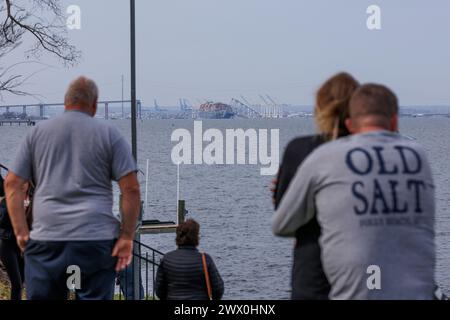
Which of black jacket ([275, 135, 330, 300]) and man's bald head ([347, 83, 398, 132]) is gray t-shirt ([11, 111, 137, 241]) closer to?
black jacket ([275, 135, 330, 300])

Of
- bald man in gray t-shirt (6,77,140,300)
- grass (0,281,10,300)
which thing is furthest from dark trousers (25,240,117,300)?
grass (0,281,10,300)

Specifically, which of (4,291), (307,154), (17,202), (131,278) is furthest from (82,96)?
(131,278)

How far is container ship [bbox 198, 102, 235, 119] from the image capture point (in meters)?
114

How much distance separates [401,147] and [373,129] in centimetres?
15

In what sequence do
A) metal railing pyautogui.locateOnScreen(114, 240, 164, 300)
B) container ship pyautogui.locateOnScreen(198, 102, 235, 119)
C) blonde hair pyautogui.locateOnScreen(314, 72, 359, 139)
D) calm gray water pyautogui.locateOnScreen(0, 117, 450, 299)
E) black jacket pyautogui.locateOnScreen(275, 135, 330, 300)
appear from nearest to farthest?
1. black jacket pyautogui.locateOnScreen(275, 135, 330, 300)
2. blonde hair pyautogui.locateOnScreen(314, 72, 359, 139)
3. metal railing pyautogui.locateOnScreen(114, 240, 164, 300)
4. calm gray water pyautogui.locateOnScreen(0, 117, 450, 299)
5. container ship pyautogui.locateOnScreen(198, 102, 235, 119)

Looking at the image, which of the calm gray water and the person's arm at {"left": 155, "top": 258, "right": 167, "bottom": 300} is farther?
the calm gray water

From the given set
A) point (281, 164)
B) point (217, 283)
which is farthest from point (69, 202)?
point (217, 283)

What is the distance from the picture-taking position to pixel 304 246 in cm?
395

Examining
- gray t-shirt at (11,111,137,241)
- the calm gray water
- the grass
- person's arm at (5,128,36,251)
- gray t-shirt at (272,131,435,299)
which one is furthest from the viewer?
the calm gray water

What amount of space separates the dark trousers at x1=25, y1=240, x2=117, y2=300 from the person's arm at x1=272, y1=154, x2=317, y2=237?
4.76ft

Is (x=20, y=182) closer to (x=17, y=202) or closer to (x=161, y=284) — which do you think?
(x=17, y=202)

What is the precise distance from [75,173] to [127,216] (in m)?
0.38

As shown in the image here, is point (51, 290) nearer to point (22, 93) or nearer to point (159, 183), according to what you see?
point (22, 93)

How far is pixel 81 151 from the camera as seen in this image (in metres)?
4.95
